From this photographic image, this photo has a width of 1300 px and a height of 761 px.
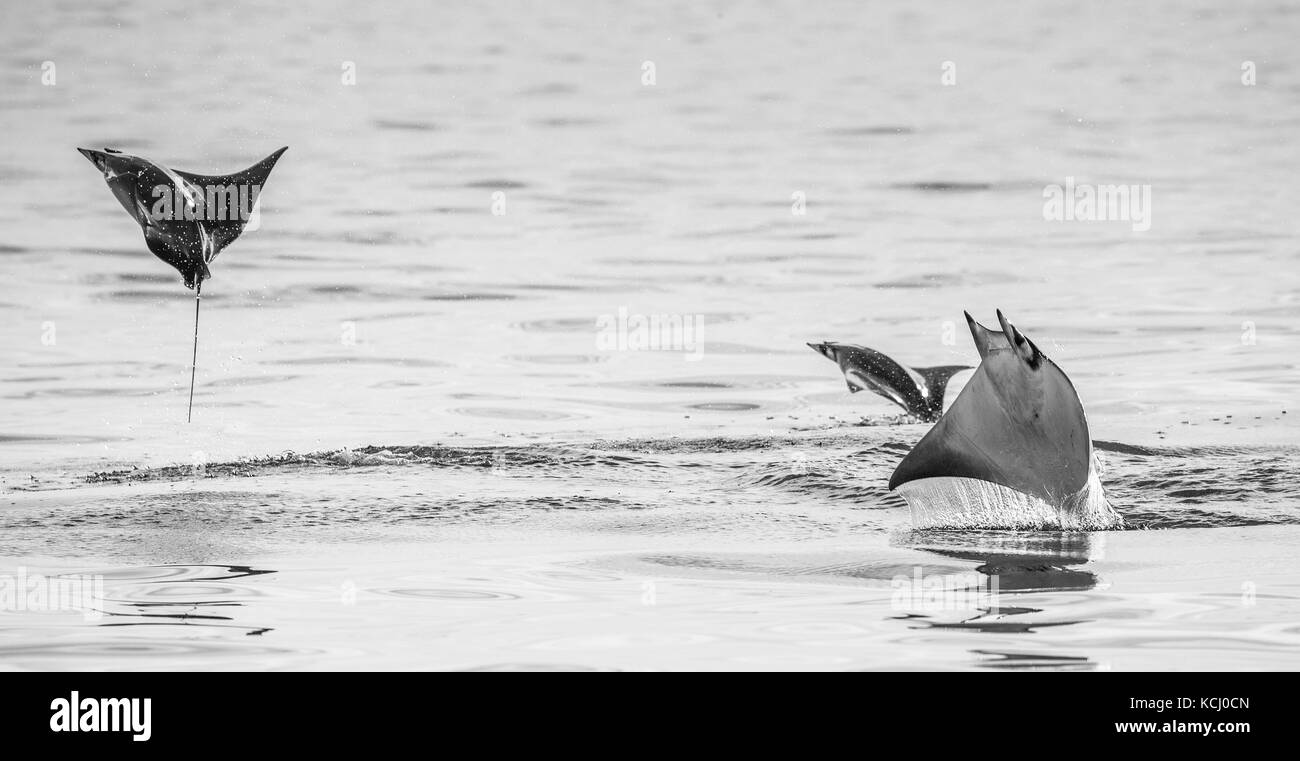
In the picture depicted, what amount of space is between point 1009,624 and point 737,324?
10025mm

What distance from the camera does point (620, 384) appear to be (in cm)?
1359

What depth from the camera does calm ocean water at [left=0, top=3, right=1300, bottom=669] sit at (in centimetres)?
643

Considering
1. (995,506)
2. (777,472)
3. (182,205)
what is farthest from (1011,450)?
(182,205)

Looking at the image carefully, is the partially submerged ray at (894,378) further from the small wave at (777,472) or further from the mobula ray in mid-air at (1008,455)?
the mobula ray in mid-air at (1008,455)

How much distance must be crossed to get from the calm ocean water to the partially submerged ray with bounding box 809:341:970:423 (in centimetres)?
30

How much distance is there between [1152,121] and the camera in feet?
110

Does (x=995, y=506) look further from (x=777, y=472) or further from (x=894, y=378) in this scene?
(x=894, y=378)

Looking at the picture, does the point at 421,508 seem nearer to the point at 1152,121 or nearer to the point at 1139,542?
the point at 1139,542

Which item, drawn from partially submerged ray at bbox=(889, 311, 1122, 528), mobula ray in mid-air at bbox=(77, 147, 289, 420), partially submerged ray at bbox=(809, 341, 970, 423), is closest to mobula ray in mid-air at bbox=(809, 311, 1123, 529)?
partially submerged ray at bbox=(889, 311, 1122, 528)

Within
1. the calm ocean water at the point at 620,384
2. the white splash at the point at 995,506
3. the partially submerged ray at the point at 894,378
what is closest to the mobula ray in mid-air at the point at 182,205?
the calm ocean water at the point at 620,384

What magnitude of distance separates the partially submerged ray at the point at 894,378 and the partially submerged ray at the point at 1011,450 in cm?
359

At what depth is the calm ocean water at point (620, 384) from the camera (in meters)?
6.43

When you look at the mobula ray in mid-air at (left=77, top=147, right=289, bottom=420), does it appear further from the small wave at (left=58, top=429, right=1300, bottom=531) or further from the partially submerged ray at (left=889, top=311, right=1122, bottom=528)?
the partially submerged ray at (left=889, top=311, right=1122, bottom=528)

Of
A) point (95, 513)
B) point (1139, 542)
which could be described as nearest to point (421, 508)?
point (95, 513)
